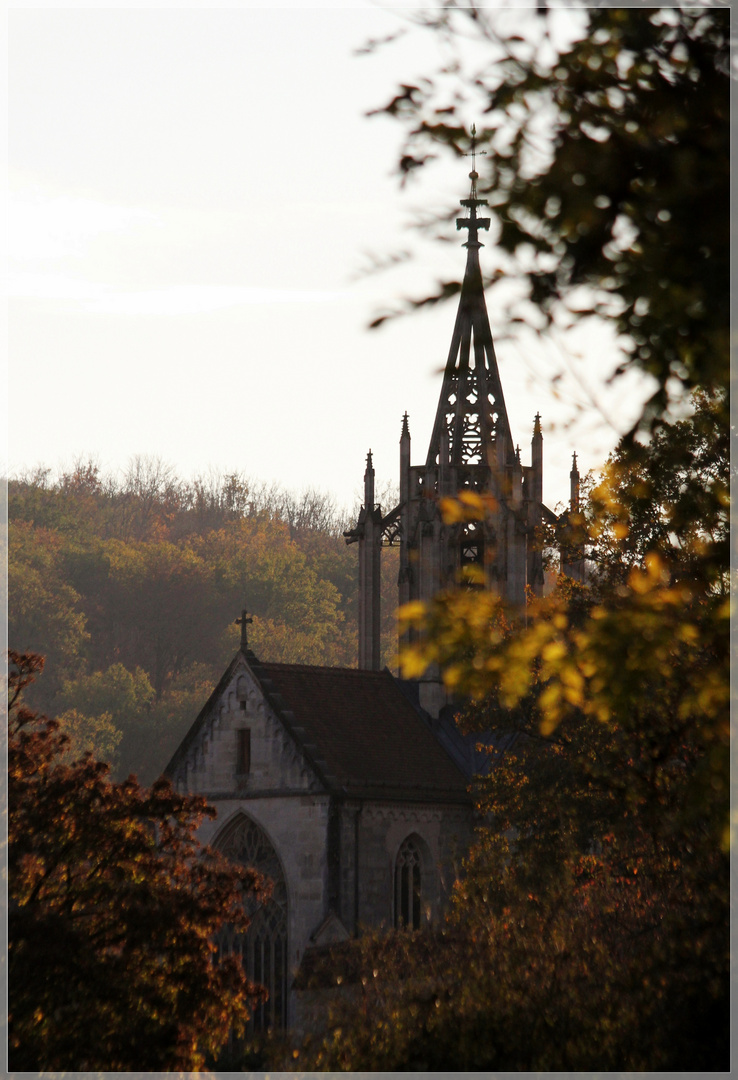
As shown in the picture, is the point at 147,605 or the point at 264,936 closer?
the point at 264,936

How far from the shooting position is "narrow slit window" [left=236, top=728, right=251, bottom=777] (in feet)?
116

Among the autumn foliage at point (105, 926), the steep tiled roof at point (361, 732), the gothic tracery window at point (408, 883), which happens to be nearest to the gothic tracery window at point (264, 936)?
the steep tiled roof at point (361, 732)

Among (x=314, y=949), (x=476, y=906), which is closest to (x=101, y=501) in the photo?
(x=314, y=949)

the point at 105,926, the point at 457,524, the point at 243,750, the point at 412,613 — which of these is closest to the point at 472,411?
the point at 457,524

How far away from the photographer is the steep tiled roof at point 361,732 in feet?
115

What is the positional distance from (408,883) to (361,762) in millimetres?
2965

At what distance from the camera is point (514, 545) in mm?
39906

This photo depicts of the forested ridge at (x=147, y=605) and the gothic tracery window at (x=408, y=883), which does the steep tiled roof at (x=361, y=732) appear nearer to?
the gothic tracery window at (x=408, y=883)

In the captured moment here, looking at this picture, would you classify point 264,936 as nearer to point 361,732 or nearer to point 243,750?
point 243,750

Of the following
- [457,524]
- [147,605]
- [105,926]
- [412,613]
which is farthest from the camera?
[147,605]

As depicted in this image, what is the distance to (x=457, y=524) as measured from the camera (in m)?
40.2

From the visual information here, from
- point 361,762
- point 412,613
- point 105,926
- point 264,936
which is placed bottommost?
point 264,936

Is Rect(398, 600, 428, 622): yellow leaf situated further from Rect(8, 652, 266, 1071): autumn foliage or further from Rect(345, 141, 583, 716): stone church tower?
Rect(345, 141, 583, 716): stone church tower

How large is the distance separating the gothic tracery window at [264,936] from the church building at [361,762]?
0.11ft
